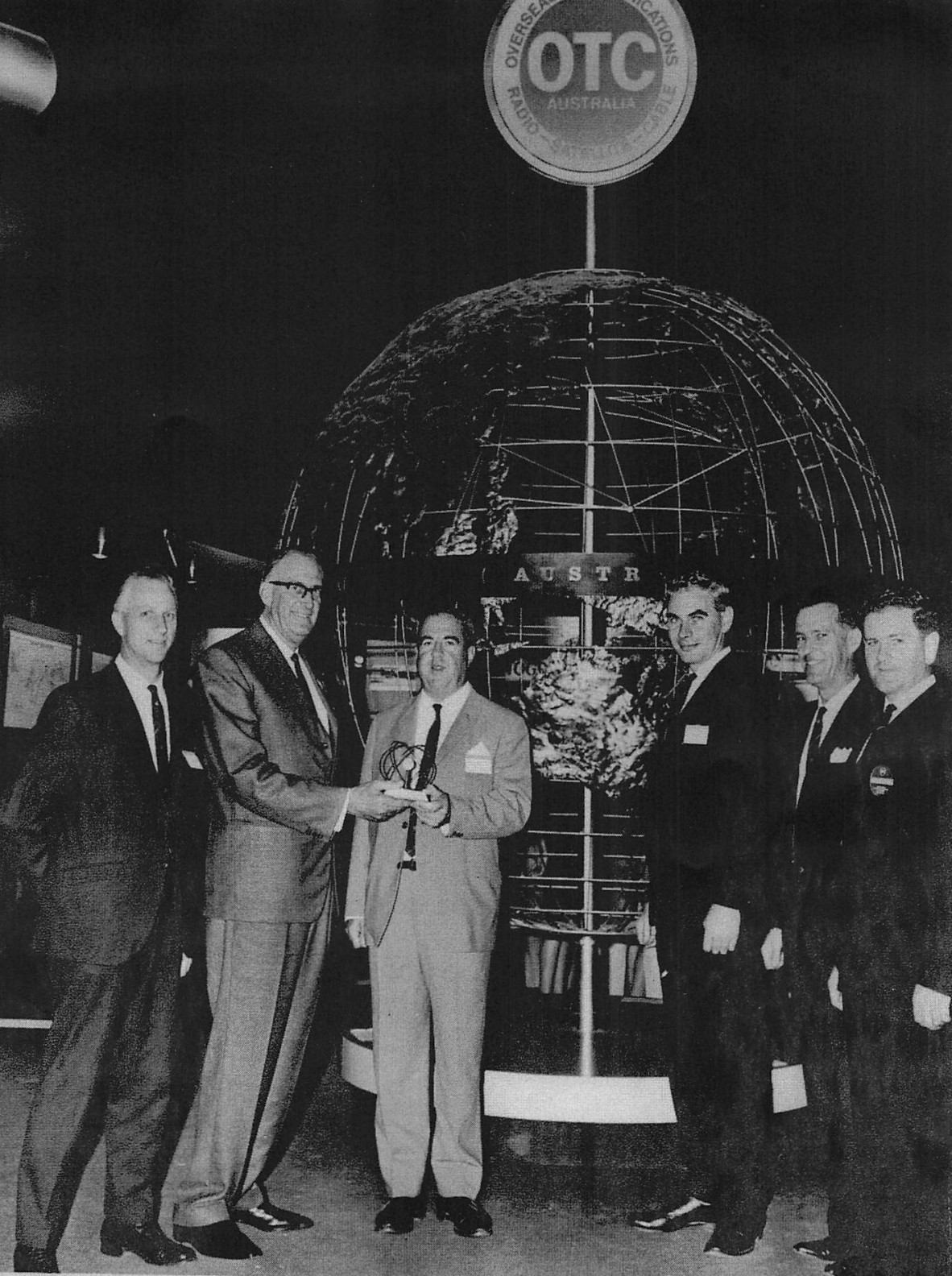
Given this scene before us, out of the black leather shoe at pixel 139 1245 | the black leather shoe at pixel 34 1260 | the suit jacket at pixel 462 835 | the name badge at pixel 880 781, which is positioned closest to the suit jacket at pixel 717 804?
the name badge at pixel 880 781

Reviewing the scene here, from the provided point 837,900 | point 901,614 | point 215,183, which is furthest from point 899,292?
point 215,183

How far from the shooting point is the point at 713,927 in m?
2.41

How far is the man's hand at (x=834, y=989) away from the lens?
2.31 m

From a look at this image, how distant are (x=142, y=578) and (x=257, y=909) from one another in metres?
0.75

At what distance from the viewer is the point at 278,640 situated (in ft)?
8.07

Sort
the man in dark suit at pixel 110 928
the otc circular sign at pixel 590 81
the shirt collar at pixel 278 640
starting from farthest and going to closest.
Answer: the otc circular sign at pixel 590 81, the shirt collar at pixel 278 640, the man in dark suit at pixel 110 928

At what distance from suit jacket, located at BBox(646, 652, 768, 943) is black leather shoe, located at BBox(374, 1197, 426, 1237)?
2.61ft

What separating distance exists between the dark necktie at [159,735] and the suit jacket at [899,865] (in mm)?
1431

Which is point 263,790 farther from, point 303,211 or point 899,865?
point 303,211

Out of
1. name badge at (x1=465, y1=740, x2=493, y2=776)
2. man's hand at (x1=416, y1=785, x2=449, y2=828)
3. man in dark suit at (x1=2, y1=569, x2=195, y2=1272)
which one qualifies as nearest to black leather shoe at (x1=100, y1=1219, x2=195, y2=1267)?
man in dark suit at (x1=2, y1=569, x2=195, y2=1272)

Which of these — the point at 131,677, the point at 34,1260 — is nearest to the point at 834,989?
the point at 131,677

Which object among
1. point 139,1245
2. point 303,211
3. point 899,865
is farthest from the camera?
point 303,211

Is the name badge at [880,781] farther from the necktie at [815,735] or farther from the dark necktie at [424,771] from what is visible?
the dark necktie at [424,771]

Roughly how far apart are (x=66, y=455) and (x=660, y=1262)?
237cm
